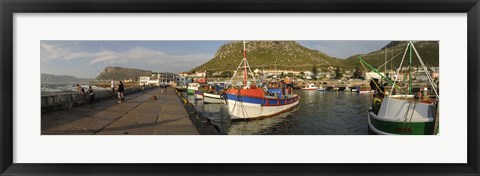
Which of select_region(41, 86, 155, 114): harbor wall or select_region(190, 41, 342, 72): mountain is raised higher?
select_region(190, 41, 342, 72): mountain

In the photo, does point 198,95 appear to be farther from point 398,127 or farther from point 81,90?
point 398,127

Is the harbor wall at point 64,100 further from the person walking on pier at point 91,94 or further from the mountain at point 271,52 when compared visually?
the mountain at point 271,52

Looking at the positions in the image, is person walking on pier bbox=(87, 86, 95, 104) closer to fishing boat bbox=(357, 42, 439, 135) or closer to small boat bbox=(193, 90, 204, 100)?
fishing boat bbox=(357, 42, 439, 135)

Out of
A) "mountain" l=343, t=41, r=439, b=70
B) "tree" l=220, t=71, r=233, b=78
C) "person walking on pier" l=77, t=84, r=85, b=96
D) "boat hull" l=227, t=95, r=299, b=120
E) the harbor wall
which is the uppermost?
"mountain" l=343, t=41, r=439, b=70

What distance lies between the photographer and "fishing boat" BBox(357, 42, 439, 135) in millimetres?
7491

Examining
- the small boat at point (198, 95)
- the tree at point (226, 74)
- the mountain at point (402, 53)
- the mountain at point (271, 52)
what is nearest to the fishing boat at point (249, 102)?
the tree at point (226, 74)

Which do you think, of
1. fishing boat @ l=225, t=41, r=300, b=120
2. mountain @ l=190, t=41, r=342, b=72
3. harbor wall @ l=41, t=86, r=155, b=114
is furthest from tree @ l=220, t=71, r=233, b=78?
harbor wall @ l=41, t=86, r=155, b=114

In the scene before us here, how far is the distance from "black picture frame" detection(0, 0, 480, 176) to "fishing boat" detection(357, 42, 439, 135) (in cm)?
95
